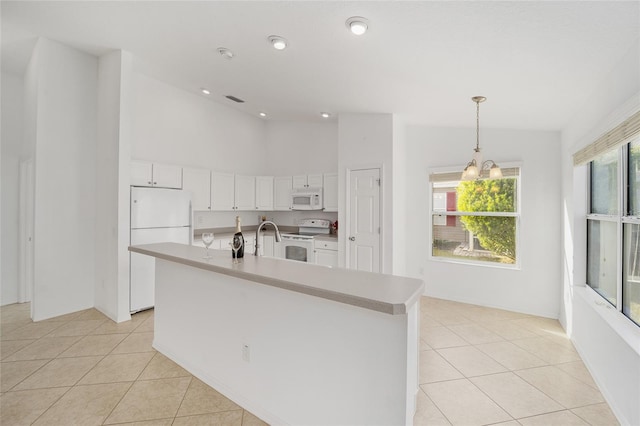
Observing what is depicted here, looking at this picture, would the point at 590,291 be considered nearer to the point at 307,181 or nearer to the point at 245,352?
the point at 245,352

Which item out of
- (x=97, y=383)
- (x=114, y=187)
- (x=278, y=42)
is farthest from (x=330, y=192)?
(x=97, y=383)

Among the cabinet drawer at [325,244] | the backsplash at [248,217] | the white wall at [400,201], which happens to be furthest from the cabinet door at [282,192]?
the white wall at [400,201]

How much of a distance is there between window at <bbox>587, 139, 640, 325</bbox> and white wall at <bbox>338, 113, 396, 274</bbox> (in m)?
2.11

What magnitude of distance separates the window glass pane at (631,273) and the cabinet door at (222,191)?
4.96m

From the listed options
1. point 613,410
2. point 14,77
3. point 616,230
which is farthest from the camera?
point 14,77

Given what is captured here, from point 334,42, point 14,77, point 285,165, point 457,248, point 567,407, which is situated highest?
point 14,77

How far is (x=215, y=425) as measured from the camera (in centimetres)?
184

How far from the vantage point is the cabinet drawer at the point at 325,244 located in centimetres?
468

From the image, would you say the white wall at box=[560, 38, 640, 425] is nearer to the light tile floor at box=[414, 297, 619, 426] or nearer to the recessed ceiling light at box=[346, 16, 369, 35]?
the light tile floor at box=[414, 297, 619, 426]

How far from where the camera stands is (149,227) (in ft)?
12.3

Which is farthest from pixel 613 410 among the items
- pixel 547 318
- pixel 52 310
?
pixel 52 310

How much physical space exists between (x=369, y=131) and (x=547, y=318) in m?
3.44

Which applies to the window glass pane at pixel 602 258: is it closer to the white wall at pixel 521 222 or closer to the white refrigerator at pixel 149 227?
the white wall at pixel 521 222

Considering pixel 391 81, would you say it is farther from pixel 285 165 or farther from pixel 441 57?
pixel 285 165
